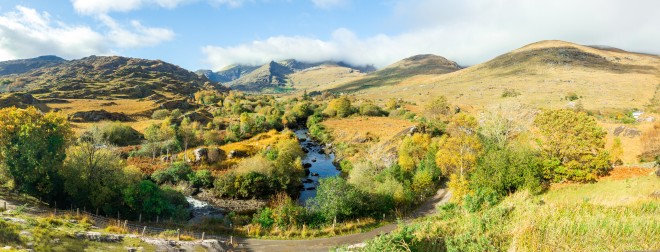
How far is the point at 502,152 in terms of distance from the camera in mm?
34531

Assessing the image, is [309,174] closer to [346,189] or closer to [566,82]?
[346,189]

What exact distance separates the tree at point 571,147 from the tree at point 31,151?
49.2 metres

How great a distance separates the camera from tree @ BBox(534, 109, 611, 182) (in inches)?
1251

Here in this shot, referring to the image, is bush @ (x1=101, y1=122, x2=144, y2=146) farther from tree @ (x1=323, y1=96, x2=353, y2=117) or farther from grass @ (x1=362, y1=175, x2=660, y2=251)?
grass @ (x1=362, y1=175, x2=660, y2=251)

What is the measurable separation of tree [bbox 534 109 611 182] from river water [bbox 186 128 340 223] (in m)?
29.6

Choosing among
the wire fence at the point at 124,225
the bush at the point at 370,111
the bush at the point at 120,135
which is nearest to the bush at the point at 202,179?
the wire fence at the point at 124,225

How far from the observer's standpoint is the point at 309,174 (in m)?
65.1

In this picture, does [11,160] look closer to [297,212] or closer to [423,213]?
[297,212]

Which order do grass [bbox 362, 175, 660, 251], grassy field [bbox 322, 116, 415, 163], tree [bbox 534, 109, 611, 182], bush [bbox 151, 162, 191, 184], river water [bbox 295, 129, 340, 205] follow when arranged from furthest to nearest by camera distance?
grassy field [bbox 322, 116, 415, 163] → river water [bbox 295, 129, 340, 205] → bush [bbox 151, 162, 191, 184] → tree [bbox 534, 109, 611, 182] → grass [bbox 362, 175, 660, 251]

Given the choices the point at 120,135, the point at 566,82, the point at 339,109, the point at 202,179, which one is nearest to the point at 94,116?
the point at 120,135

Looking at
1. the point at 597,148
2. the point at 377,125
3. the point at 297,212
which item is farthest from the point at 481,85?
the point at 297,212

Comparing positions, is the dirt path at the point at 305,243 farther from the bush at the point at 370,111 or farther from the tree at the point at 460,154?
the bush at the point at 370,111

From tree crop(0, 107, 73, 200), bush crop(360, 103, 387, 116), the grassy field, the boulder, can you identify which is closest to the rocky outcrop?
the boulder

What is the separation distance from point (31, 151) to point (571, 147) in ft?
176
